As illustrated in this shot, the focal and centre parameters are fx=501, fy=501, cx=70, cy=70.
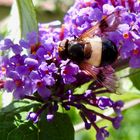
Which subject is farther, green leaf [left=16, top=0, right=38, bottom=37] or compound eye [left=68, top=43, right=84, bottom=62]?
green leaf [left=16, top=0, right=38, bottom=37]

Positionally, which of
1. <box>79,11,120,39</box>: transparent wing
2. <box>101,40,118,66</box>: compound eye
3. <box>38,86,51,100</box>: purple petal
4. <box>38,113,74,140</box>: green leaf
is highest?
<box>79,11,120,39</box>: transparent wing

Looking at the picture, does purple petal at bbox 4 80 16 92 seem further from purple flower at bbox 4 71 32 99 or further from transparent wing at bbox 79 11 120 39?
transparent wing at bbox 79 11 120 39

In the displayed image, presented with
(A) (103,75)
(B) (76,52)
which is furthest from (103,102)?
(B) (76,52)

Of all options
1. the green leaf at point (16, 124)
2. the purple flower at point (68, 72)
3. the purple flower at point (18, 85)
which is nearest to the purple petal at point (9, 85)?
the purple flower at point (18, 85)

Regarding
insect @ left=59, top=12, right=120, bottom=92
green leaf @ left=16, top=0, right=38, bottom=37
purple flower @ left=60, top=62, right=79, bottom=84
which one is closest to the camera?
purple flower @ left=60, top=62, right=79, bottom=84

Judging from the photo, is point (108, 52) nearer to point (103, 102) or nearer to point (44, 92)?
point (103, 102)

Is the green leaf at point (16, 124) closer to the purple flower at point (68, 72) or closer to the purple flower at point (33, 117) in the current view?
the purple flower at point (33, 117)

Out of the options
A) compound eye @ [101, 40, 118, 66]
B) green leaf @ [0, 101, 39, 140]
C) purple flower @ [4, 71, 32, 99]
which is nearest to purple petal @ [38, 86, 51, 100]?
purple flower @ [4, 71, 32, 99]
